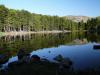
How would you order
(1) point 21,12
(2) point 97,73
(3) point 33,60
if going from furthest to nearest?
(1) point 21,12
(3) point 33,60
(2) point 97,73

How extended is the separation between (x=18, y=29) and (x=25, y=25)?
8.82 meters

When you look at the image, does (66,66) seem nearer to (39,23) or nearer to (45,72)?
(45,72)

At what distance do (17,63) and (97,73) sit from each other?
444 inches

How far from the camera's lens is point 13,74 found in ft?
74.9

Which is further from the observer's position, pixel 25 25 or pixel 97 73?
pixel 25 25

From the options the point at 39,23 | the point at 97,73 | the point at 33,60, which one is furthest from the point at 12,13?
the point at 97,73

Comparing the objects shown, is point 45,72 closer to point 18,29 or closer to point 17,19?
point 17,19

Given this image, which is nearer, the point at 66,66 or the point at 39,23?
the point at 66,66

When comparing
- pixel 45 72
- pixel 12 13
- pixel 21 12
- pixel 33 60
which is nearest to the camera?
pixel 45 72

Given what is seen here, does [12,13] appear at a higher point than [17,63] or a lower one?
higher

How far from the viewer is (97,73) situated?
22078 mm

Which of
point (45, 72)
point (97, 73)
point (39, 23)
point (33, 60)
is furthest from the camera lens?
point (39, 23)

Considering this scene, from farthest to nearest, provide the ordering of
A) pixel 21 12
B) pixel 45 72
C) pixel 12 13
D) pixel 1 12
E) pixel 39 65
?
pixel 21 12 → pixel 12 13 → pixel 1 12 → pixel 39 65 → pixel 45 72

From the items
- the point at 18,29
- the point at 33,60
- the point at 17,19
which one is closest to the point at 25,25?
the point at 18,29
